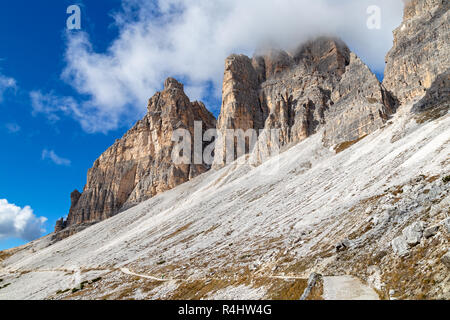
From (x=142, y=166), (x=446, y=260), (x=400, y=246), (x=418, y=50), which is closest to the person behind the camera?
(x=446, y=260)

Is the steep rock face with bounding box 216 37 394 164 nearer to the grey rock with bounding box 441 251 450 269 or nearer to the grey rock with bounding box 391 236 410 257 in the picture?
the grey rock with bounding box 391 236 410 257

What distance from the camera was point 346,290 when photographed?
1154 cm

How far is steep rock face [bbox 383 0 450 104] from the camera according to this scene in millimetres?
66625

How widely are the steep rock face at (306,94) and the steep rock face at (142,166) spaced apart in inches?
1008

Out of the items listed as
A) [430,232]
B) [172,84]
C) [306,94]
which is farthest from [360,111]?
[172,84]

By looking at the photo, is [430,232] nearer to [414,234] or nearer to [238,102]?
[414,234]

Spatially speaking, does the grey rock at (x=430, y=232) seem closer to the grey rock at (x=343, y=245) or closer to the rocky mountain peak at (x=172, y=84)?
the grey rock at (x=343, y=245)

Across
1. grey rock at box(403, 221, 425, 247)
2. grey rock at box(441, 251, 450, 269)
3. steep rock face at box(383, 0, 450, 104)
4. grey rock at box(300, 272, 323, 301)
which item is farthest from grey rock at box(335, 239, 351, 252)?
steep rock face at box(383, 0, 450, 104)

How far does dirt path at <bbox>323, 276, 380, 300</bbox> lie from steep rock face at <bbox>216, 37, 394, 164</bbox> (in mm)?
62567

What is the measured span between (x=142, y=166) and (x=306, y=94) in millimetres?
88921

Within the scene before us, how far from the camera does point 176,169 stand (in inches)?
5015

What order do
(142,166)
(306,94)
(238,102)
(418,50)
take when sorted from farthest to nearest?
(142,166)
(238,102)
(306,94)
(418,50)

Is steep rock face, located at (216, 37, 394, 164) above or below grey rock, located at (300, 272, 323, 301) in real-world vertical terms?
above
